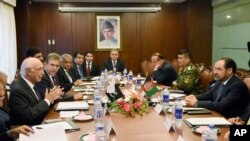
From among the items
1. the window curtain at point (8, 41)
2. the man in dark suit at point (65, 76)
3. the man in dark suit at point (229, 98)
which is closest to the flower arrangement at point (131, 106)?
the man in dark suit at point (229, 98)

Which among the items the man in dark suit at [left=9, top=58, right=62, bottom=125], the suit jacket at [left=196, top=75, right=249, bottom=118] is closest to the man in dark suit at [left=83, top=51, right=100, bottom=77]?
the man in dark suit at [left=9, top=58, right=62, bottom=125]

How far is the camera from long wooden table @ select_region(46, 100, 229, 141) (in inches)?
73.5

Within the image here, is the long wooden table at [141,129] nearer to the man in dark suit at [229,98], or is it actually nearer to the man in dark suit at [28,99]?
the man in dark suit at [28,99]

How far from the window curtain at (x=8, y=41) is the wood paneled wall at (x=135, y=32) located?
20.5 inches

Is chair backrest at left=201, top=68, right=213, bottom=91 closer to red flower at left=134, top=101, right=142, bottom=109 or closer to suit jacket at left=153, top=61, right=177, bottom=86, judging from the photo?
suit jacket at left=153, top=61, right=177, bottom=86

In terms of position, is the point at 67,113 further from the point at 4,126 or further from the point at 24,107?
the point at 4,126

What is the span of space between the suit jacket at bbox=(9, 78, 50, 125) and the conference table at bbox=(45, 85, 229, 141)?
0.33 feet

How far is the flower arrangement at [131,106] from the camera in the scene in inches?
93.3

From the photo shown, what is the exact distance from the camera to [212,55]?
7234mm

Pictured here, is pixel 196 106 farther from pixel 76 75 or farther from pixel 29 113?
pixel 76 75

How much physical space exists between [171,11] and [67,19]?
259cm

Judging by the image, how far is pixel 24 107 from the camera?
2.44 metres

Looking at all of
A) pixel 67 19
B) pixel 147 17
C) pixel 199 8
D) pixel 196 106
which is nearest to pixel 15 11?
pixel 67 19

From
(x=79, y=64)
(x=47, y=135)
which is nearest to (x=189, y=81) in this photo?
(x=47, y=135)
